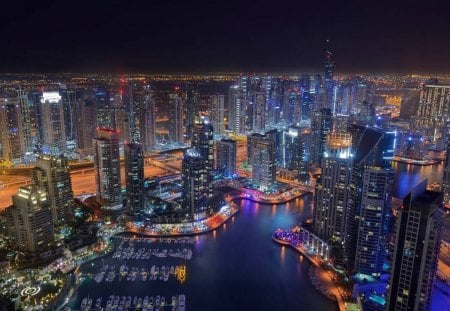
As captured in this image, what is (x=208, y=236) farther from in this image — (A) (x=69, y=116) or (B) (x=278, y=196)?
(A) (x=69, y=116)

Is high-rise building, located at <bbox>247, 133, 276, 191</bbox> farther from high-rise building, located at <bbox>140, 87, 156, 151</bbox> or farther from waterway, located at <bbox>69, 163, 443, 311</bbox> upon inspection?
high-rise building, located at <bbox>140, 87, 156, 151</bbox>

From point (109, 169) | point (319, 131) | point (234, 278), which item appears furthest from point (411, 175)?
point (109, 169)

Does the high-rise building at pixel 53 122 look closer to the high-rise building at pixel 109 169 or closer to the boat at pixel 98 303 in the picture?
the high-rise building at pixel 109 169

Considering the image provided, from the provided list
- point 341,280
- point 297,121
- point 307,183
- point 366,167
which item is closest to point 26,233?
point 341,280

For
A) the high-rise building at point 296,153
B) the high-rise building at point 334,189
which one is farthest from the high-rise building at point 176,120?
the high-rise building at point 334,189

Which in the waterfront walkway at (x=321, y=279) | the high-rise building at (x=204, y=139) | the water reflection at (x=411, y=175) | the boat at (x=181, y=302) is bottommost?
the boat at (x=181, y=302)

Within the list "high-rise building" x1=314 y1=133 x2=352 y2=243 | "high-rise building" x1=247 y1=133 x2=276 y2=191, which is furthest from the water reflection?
"high-rise building" x1=247 y1=133 x2=276 y2=191

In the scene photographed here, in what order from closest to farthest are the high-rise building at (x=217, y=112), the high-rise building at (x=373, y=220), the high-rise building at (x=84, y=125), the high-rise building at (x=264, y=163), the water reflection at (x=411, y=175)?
1. the high-rise building at (x=373, y=220)
2. the high-rise building at (x=264, y=163)
3. the water reflection at (x=411, y=175)
4. the high-rise building at (x=84, y=125)
5. the high-rise building at (x=217, y=112)
